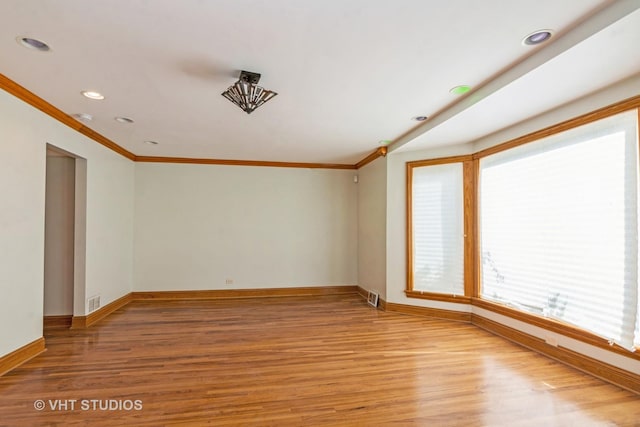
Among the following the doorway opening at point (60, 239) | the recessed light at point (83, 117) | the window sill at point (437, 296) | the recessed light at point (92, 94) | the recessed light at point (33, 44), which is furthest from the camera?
the window sill at point (437, 296)

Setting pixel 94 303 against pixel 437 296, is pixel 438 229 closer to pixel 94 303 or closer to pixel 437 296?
pixel 437 296

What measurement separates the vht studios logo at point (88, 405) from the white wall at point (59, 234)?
2.22 m

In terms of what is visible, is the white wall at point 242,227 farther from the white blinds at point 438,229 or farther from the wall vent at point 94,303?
the white blinds at point 438,229

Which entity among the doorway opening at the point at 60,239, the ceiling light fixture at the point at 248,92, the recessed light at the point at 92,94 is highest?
the recessed light at the point at 92,94

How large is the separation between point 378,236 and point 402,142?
1.64 meters

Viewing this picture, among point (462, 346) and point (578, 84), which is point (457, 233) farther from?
point (578, 84)

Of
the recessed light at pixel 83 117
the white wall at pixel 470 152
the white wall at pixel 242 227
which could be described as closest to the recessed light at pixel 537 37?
the white wall at pixel 470 152

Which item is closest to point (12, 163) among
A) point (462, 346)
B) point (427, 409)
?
point (427, 409)

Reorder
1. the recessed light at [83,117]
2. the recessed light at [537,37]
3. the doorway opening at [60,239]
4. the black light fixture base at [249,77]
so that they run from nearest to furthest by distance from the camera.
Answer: the recessed light at [537,37] → the black light fixture base at [249,77] → the recessed light at [83,117] → the doorway opening at [60,239]

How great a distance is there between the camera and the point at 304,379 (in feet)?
8.76

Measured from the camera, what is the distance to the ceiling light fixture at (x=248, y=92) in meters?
2.40

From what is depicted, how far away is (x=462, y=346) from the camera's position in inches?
134

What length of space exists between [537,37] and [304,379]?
10.0 feet

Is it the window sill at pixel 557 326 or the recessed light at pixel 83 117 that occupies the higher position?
the recessed light at pixel 83 117
